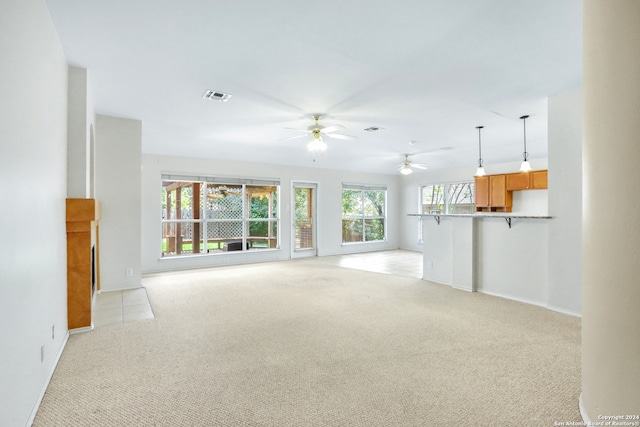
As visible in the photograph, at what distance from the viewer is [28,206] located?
1892mm

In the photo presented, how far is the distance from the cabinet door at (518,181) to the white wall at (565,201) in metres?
3.63

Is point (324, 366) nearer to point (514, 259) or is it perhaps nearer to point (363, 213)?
point (514, 259)

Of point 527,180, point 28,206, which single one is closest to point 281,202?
point 527,180

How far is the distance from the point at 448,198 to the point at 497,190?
1658mm

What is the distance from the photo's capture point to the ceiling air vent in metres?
3.77

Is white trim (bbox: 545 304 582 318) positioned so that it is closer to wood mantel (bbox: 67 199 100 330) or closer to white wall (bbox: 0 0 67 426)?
white wall (bbox: 0 0 67 426)

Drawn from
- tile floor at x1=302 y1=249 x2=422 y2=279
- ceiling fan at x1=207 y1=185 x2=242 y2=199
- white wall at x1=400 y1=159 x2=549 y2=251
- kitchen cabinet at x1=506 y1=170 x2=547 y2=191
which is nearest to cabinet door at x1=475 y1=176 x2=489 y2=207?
white wall at x1=400 y1=159 x2=549 y2=251

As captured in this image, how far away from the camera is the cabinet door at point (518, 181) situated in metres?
7.25

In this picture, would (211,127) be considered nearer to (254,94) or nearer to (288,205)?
(254,94)

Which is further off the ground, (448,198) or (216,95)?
(216,95)

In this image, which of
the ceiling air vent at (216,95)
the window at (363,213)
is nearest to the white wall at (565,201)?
the ceiling air vent at (216,95)

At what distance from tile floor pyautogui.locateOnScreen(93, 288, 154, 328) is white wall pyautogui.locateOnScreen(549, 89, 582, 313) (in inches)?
185

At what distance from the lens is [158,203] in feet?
21.7

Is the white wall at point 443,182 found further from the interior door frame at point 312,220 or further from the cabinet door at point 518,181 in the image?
the interior door frame at point 312,220
